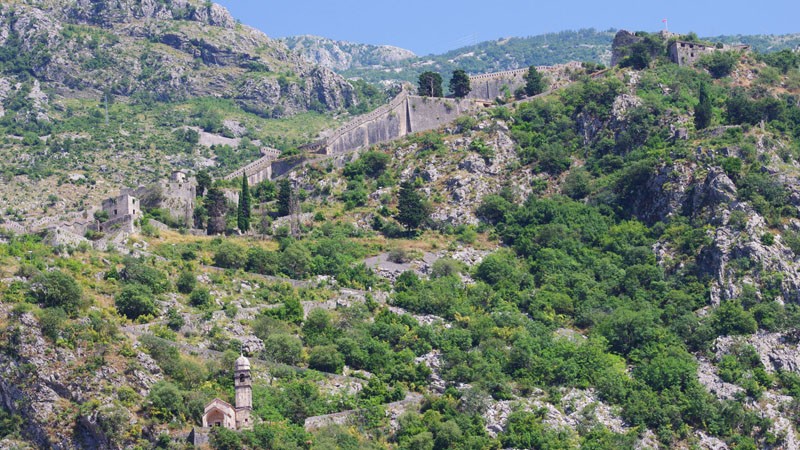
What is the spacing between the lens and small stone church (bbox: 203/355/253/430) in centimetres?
6888

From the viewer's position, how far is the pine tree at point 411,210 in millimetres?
102188

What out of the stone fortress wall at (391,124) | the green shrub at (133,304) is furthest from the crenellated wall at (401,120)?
the green shrub at (133,304)

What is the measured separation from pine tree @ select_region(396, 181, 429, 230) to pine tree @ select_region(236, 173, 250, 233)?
32.4ft

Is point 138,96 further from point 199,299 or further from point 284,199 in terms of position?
point 199,299

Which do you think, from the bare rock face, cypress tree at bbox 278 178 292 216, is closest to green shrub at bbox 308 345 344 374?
the bare rock face

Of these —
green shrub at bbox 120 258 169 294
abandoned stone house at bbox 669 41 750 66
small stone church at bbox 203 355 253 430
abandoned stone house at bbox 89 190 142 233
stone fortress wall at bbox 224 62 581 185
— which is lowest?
small stone church at bbox 203 355 253 430

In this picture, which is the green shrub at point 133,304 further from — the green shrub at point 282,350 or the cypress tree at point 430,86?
the cypress tree at point 430,86

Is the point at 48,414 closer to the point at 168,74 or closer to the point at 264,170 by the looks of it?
the point at 264,170

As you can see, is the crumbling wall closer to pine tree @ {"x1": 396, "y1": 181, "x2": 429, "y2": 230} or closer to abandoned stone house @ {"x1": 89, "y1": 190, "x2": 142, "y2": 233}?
pine tree @ {"x1": 396, "y1": 181, "x2": 429, "y2": 230}

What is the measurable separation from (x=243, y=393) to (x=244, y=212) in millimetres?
31507

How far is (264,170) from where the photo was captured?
11569 cm

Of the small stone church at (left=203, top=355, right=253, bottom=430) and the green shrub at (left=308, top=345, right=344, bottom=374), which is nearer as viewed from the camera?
the small stone church at (left=203, top=355, right=253, bottom=430)

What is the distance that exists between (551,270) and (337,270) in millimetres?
13193

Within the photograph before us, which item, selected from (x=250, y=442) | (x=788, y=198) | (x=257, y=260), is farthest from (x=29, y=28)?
(x=250, y=442)
